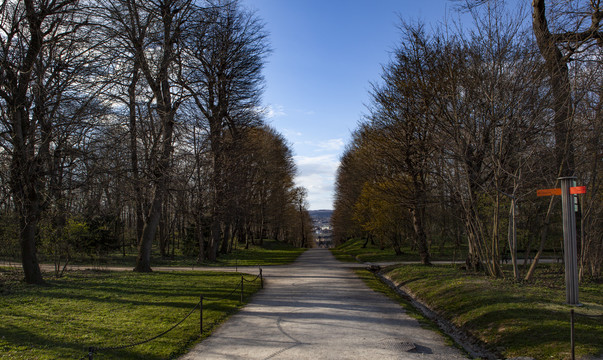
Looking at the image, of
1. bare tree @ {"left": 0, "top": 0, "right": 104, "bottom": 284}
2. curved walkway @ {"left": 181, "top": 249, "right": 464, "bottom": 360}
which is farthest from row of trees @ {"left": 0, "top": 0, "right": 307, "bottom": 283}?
curved walkway @ {"left": 181, "top": 249, "right": 464, "bottom": 360}

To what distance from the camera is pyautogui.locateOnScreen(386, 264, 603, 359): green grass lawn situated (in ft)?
23.0

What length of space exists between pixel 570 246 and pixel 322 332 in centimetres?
586

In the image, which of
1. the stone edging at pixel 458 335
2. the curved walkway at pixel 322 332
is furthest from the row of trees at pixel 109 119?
the stone edging at pixel 458 335

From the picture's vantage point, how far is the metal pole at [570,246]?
9031 mm

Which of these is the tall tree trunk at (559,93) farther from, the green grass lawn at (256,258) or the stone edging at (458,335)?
the green grass lawn at (256,258)

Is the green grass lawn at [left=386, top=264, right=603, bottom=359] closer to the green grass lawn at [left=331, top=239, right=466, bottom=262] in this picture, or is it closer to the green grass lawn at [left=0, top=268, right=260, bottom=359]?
the green grass lawn at [left=0, top=268, right=260, bottom=359]

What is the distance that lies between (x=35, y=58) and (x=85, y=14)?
2317 millimetres

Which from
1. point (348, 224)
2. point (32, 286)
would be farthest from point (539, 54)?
point (348, 224)

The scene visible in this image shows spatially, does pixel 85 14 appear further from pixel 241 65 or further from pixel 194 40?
pixel 241 65

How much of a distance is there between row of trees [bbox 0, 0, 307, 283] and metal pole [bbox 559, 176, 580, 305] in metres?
12.7

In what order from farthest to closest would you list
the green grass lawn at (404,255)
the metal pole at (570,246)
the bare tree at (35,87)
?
the green grass lawn at (404,255) → the bare tree at (35,87) → the metal pole at (570,246)

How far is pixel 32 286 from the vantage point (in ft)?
45.4

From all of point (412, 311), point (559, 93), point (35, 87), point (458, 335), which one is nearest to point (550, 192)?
point (559, 93)

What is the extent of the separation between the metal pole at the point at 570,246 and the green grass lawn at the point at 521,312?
36 cm
